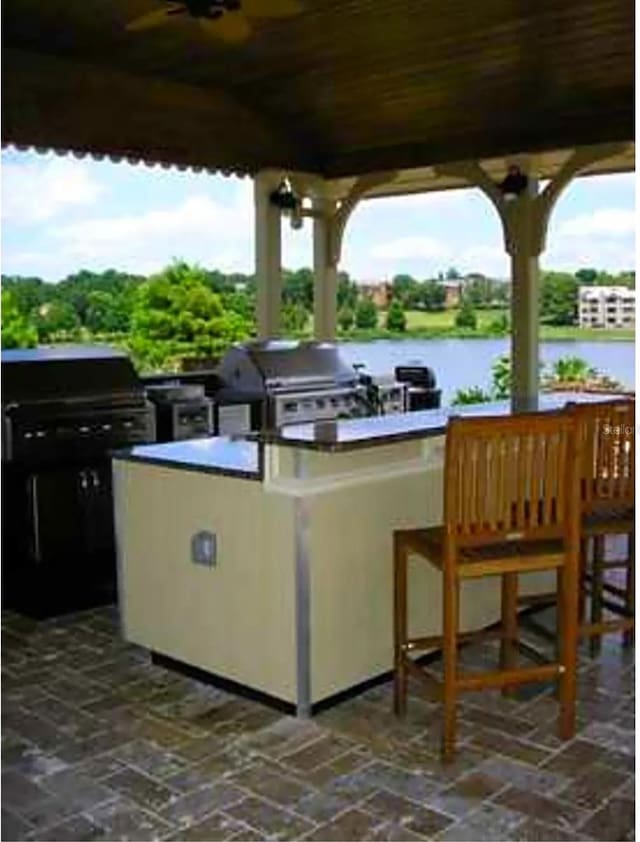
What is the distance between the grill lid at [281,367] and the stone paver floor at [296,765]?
3203 mm

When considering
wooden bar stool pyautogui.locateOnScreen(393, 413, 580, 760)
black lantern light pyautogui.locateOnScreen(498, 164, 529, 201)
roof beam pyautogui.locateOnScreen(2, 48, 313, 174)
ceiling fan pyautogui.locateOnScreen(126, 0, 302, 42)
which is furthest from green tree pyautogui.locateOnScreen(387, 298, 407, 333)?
wooden bar stool pyautogui.locateOnScreen(393, 413, 580, 760)

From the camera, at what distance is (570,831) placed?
2.54m

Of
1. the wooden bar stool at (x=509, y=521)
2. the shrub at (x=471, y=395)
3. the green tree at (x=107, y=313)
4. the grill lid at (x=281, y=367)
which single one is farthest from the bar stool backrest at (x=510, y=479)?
the shrub at (x=471, y=395)

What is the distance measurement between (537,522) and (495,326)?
5.90 meters

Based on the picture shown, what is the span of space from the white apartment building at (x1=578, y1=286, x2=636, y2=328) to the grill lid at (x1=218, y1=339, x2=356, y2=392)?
1.80 meters

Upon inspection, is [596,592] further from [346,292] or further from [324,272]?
[346,292]

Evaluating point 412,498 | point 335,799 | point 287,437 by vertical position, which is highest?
point 287,437

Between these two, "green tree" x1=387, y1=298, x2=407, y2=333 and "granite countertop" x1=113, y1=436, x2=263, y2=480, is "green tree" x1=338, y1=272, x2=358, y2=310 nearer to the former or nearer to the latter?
"green tree" x1=387, y1=298, x2=407, y2=333

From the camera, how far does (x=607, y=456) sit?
350 centimetres

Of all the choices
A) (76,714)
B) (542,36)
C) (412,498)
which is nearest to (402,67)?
(542,36)

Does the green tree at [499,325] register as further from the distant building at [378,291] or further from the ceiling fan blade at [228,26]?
the ceiling fan blade at [228,26]

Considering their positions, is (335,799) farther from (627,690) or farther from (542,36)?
(542,36)

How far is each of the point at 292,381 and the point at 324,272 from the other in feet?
7.76

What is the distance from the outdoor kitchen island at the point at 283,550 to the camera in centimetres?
330
